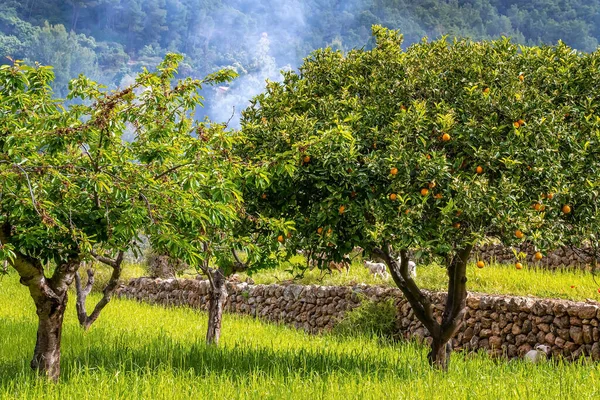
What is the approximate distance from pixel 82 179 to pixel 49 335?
7.72ft

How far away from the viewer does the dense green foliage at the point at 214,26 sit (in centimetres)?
8825

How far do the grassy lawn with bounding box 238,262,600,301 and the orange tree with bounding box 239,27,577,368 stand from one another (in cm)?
498

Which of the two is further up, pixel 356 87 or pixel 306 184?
pixel 356 87

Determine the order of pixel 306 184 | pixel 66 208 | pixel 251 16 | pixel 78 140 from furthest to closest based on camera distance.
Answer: pixel 251 16 < pixel 306 184 < pixel 66 208 < pixel 78 140

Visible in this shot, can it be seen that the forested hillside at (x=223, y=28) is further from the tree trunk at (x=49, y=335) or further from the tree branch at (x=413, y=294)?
the tree trunk at (x=49, y=335)

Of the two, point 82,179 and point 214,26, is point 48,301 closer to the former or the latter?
point 82,179

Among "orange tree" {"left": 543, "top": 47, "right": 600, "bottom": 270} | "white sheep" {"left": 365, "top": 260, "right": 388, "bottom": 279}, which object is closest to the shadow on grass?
"orange tree" {"left": 543, "top": 47, "right": 600, "bottom": 270}

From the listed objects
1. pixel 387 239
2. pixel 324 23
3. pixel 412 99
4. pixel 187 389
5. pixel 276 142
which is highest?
pixel 324 23

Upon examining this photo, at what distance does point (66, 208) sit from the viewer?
7.12 metres

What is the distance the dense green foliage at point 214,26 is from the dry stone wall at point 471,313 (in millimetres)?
69154

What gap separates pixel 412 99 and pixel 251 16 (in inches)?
4420

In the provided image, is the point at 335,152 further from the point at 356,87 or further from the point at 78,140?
the point at 78,140

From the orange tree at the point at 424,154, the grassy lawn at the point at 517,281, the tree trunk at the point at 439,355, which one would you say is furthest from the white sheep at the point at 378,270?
the orange tree at the point at 424,154

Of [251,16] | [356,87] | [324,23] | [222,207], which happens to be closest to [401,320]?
[356,87]
